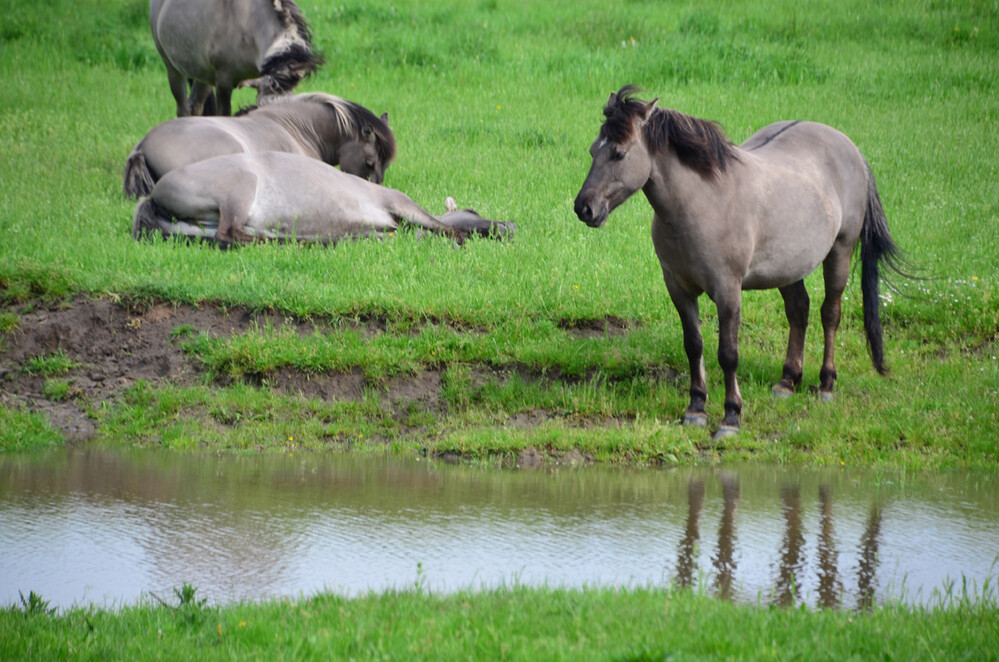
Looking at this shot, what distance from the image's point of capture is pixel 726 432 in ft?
22.5

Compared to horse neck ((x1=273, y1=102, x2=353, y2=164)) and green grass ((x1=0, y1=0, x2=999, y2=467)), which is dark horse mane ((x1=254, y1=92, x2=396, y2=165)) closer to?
horse neck ((x1=273, y1=102, x2=353, y2=164))

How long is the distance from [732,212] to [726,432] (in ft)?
4.93

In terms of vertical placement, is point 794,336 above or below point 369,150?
below

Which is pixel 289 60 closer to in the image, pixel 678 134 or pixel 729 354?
pixel 678 134

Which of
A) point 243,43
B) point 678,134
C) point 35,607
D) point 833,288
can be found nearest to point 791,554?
point 678,134

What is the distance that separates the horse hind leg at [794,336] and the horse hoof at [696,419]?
0.90 meters

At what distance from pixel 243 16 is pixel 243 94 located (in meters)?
4.59

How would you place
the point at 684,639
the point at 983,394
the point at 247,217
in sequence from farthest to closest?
the point at 247,217 < the point at 983,394 < the point at 684,639

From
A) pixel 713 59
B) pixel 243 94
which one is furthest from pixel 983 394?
pixel 243 94

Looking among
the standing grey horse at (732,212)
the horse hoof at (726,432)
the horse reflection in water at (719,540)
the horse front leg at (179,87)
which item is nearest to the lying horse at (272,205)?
the standing grey horse at (732,212)

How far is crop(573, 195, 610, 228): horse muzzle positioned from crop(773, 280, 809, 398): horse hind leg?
2063mm

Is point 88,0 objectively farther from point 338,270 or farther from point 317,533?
point 317,533

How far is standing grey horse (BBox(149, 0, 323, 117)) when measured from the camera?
12.0 metres

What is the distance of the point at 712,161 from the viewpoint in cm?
685
